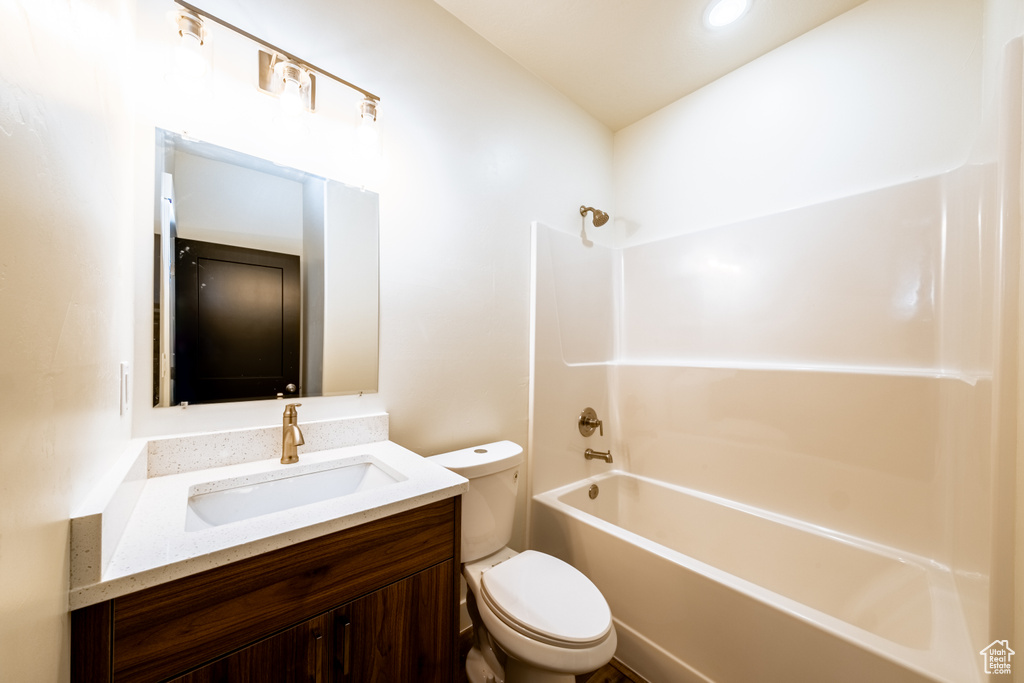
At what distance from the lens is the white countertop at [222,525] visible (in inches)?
24.1

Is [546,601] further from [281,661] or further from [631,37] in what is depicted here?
[631,37]

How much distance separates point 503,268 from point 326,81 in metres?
0.94

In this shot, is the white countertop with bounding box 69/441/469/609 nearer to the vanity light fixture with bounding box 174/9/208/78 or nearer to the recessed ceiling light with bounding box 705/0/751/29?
the vanity light fixture with bounding box 174/9/208/78

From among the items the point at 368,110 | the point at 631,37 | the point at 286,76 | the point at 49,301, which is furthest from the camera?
the point at 631,37

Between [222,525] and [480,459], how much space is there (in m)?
0.78

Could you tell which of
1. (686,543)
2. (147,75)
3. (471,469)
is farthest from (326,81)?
(686,543)

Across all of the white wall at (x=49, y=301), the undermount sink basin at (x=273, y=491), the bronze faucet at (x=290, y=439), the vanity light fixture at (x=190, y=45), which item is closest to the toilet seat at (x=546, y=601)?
the undermount sink basin at (x=273, y=491)

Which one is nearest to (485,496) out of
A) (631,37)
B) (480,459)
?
(480,459)

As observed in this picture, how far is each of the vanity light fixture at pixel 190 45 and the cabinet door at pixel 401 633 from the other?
1.42 m

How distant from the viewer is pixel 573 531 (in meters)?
1.64

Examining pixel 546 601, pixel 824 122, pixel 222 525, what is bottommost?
pixel 546 601

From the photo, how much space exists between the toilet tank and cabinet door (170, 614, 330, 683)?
58 centimetres

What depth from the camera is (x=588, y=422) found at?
6.74 feet

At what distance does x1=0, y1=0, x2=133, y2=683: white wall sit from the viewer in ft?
1.11
